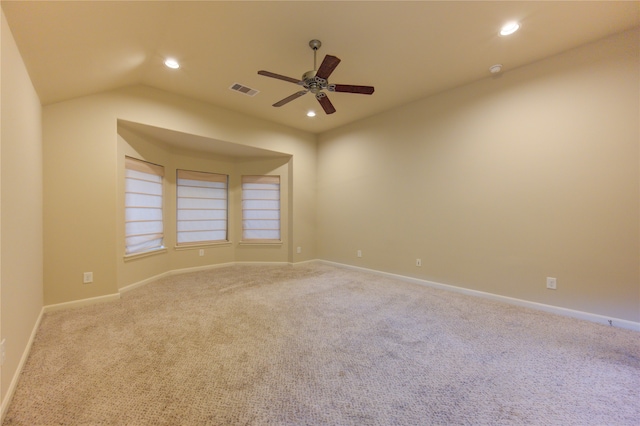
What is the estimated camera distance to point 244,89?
3729mm

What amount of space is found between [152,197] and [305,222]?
2903 mm

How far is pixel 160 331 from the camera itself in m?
2.46

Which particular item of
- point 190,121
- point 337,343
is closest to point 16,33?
point 190,121

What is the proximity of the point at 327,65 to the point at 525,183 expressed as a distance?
2792 millimetres

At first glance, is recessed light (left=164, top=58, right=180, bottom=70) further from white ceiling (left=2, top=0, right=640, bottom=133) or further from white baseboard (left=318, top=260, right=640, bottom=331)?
white baseboard (left=318, top=260, right=640, bottom=331)

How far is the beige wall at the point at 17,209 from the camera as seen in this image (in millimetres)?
1598

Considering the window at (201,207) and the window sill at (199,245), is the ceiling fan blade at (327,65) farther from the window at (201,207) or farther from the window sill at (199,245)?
the window sill at (199,245)

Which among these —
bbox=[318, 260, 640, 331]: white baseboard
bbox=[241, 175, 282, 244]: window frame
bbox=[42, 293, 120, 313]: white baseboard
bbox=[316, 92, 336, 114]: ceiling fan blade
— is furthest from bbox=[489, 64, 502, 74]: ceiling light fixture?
bbox=[42, 293, 120, 313]: white baseboard

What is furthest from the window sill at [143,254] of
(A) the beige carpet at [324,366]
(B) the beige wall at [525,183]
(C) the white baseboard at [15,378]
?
(B) the beige wall at [525,183]

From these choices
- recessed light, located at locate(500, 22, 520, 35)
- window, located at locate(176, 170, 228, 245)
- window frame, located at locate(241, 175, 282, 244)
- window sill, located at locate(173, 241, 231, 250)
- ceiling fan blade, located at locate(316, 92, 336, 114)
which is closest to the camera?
recessed light, located at locate(500, 22, 520, 35)

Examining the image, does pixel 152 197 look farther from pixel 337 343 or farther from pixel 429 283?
pixel 429 283

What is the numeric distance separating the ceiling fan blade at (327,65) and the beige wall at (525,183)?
2.31m

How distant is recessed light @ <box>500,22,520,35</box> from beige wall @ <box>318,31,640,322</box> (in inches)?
33.0

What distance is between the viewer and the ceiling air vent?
3.64m
